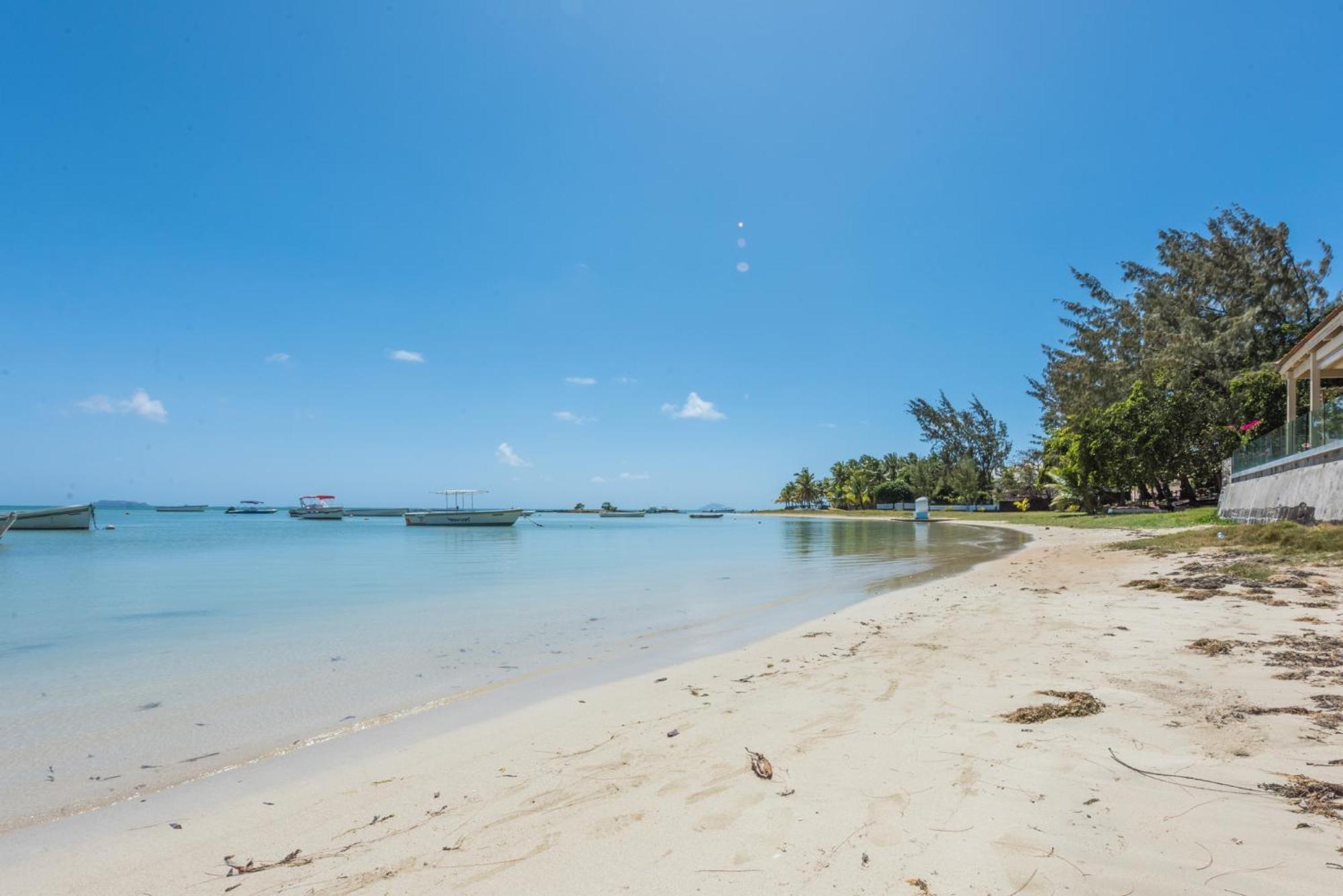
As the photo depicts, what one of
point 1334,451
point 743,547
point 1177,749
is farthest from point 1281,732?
point 743,547

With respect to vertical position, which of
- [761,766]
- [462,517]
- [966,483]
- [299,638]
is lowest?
[462,517]

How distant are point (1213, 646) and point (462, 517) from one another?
2692 inches

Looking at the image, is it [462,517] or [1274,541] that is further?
[462,517]

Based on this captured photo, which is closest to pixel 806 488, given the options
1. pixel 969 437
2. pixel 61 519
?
pixel 969 437

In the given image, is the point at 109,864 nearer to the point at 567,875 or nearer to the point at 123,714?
the point at 567,875

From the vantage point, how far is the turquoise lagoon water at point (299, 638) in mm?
5281

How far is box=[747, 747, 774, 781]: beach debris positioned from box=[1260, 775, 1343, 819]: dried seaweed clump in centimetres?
251

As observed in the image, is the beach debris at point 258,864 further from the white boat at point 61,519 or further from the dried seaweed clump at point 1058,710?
the white boat at point 61,519

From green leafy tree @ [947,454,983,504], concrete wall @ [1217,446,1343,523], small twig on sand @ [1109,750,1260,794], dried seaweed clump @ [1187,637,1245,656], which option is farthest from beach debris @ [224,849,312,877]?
green leafy tree @ [947,454,983,504]

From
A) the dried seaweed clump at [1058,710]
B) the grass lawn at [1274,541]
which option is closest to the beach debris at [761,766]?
the dried seaweed clump at [1058,710]

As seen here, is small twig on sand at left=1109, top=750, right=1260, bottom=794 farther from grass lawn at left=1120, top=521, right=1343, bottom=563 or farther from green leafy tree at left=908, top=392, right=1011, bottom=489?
green leafy tree at left=908, top=392, right=1011, bottom=489

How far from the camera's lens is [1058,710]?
4535 mm

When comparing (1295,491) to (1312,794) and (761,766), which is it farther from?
(761,766)

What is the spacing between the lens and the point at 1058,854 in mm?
2645
